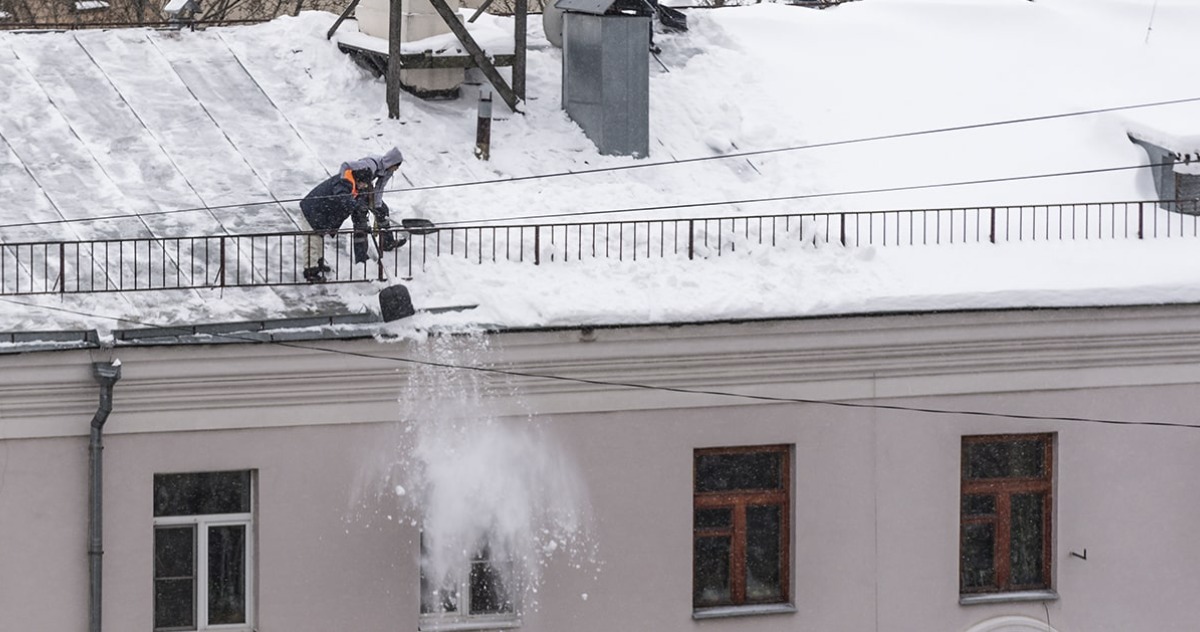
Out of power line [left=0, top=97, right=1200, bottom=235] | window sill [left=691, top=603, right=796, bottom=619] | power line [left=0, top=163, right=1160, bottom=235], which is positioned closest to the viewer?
window sill [left=691, top=603, right=796, bottom=619]

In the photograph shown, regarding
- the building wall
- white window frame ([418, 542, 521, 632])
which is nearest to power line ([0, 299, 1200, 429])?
the building wall

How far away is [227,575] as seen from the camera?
1530 cm

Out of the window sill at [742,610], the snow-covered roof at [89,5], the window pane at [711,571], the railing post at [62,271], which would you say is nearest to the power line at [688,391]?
the railing post at [62,271]

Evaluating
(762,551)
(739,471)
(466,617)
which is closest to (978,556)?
(762,551)

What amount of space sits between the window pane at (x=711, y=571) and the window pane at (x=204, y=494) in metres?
3.67

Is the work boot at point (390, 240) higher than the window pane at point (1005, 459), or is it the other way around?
the work boot at point (390, 240)

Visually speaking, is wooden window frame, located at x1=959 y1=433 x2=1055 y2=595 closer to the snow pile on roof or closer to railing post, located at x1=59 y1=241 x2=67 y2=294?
the snow pile on roof

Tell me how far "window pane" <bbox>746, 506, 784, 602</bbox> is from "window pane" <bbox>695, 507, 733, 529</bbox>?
0.18 metres

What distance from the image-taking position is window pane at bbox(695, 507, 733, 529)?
1617 centimetres

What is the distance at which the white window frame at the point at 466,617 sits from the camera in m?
15.6

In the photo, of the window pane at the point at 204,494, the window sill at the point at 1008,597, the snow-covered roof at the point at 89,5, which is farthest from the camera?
the snow-covered roof at the point at 89,5

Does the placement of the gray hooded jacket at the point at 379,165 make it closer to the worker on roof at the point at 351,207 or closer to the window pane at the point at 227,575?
the worker on roof at the point at 351,207

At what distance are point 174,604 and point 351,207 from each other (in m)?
3.37

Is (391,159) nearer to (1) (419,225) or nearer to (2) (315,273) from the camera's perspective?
(1) (419,225)
